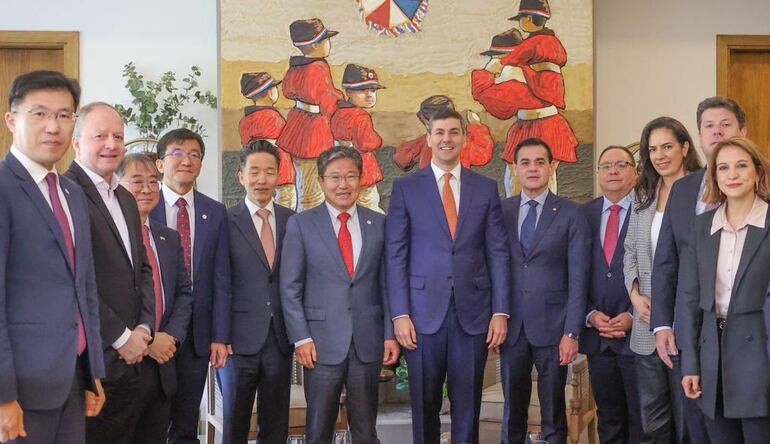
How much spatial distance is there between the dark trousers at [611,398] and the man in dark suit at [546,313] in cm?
17

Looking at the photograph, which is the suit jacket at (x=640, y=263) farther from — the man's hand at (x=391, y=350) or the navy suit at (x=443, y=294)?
the man's hand at (x=391, y=350)

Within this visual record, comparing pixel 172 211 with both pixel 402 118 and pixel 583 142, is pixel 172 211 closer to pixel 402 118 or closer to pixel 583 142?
pixel 402 118

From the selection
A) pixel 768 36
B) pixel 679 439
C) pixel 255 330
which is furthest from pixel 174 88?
pixel 768 36

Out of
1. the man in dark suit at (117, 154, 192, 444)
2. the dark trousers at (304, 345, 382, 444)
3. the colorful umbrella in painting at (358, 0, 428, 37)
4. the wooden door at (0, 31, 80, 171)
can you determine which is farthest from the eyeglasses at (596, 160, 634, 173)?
the wooden door at (0, 31, 80, 171)

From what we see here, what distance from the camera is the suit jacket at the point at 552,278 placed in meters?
3.66

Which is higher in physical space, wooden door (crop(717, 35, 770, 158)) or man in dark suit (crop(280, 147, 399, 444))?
wooden door (crop(717, 35, 770, 158))

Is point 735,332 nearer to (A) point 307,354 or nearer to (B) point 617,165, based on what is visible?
(B) point 617,165

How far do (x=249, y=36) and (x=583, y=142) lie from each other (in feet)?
7.53

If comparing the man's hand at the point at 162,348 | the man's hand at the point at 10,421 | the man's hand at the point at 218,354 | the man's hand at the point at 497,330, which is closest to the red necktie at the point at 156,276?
the man's hand at the point at 162,348

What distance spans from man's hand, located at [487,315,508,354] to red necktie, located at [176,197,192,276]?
1352 millimetres

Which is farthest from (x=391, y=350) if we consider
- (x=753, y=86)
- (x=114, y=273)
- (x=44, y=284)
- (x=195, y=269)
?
(x=753, y=86)

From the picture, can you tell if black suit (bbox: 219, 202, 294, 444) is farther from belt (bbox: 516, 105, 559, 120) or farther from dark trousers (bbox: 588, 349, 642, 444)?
belt (bbox: 516, 105, 559, 120)

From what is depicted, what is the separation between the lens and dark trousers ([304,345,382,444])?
11.2 feet

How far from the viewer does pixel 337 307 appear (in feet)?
11.3
